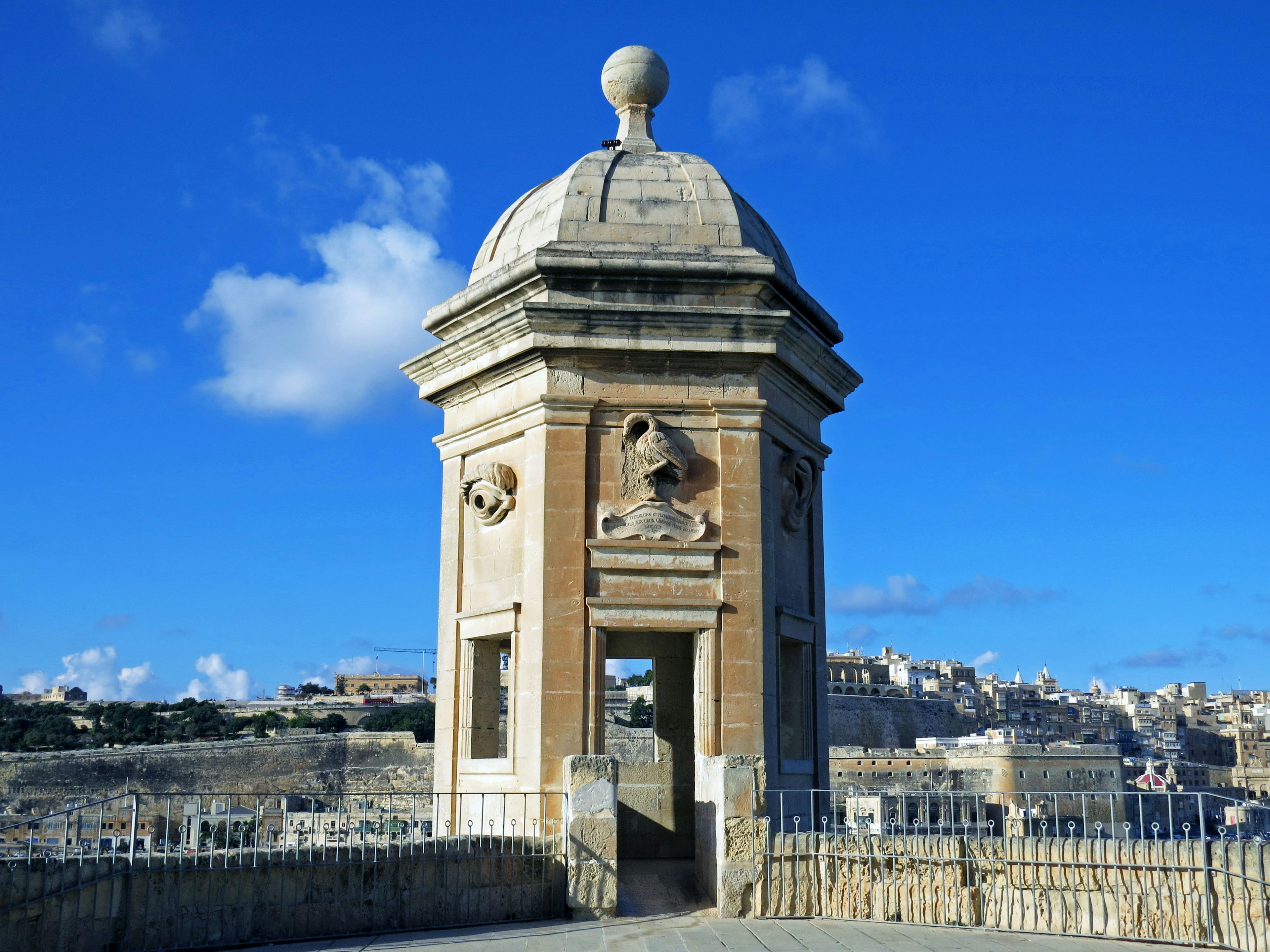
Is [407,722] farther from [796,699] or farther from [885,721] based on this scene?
[796,699]

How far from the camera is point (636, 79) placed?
1404 centimetres

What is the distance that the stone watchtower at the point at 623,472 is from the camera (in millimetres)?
11477

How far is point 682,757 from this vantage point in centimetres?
1402

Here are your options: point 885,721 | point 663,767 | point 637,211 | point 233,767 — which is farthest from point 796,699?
point 885,721

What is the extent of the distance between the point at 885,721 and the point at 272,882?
11766 centimetres

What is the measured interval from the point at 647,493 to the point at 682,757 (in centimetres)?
379

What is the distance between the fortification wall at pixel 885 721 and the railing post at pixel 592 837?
105 metres

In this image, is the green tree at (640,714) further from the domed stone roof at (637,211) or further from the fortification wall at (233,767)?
the domed stone roof at (637,211)

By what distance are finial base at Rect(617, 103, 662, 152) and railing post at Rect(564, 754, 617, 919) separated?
6.96m

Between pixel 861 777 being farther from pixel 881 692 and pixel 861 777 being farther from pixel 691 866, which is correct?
pixel 691 866

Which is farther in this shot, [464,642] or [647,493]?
[464,642]

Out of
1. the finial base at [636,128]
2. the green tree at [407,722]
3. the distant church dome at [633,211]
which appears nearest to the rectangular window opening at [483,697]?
the distant church dome at [633,211]

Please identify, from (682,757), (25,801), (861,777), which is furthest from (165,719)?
(682,757)

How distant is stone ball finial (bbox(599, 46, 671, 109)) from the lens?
1405cm
